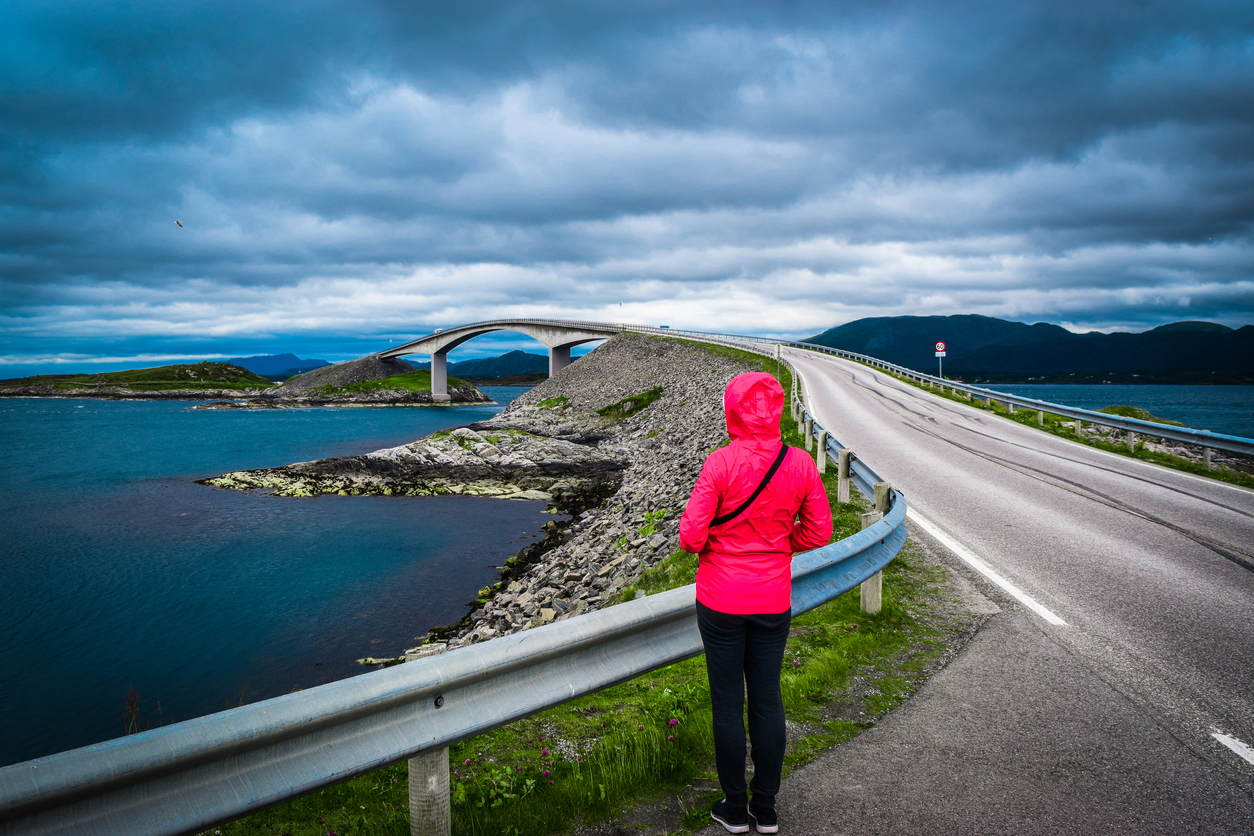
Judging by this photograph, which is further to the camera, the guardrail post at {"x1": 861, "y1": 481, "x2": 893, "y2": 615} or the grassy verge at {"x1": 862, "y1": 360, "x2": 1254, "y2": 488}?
the grassy verge at {"x1": 862, "y1": 360, "x2": 1254, "y2": 488}

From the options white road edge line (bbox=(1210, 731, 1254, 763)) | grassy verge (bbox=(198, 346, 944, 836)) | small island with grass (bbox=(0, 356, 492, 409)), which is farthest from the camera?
small island with grass (bbox=(0, 356, 492, 409))

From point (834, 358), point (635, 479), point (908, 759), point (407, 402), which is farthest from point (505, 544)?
point (407, 402)

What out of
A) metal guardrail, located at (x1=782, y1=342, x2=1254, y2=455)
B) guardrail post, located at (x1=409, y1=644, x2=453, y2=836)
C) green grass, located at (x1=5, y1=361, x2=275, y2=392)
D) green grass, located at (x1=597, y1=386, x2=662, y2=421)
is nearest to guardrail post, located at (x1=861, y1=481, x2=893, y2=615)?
guardrail post, located at (x1=409, y1=644, x2=453, y2=836)

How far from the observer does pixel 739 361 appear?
47094mm

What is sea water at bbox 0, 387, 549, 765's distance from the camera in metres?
11.4

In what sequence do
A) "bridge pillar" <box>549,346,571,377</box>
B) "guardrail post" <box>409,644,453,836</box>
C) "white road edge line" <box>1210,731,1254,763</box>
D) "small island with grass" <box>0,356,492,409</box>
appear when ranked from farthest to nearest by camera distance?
"small island with grass" <box>0,356,492,409</box>, "bridge pillar" <box>549,346,571,377</box>, "white road edge line" <box>1210,731,1254,763</box>, "guardrail post" <box>409,644,453,836</box>

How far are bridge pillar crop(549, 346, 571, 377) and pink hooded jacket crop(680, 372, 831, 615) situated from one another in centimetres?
8478

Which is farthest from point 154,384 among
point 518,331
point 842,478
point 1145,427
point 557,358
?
point 1145,427

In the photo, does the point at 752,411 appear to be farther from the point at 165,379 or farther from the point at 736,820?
the point at 165,379

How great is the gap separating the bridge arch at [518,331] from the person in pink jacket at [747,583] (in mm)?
76623

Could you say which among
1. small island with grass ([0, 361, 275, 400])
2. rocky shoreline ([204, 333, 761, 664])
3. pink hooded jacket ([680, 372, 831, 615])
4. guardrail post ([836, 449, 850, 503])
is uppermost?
small island with grass ([0, 361, 275, 400])

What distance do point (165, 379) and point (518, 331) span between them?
114918mm

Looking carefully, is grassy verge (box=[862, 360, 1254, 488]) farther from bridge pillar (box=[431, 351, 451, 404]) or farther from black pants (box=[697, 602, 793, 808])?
bridge pillar (box=[431, 351, 451, 404])

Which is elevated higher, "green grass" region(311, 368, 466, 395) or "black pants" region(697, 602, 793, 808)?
"green grass" region(311, 368, 466, 395)
